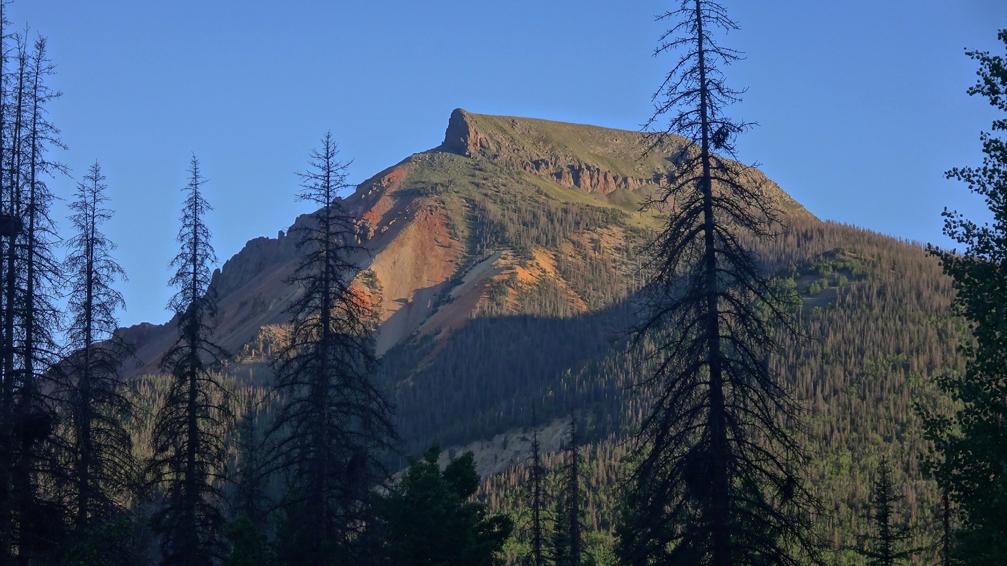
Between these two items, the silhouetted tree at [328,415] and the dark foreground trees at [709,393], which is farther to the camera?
the silhouetted tree at [328,415]

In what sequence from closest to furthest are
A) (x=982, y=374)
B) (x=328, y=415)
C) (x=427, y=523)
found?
(x=982, y=374) → (x=328, y=415) → (x=427, y=523)

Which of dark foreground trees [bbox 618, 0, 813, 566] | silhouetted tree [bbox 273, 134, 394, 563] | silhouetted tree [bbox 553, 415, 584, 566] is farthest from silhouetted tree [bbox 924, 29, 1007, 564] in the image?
silhouetted tree [bbox 553, 415, 584, 566]

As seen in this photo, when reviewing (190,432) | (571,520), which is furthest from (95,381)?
(571,520)

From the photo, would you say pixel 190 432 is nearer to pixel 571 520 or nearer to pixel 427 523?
pixel 427 523

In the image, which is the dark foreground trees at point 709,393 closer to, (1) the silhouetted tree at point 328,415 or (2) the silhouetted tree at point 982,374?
(2) the silhouetted tree at point 982,374

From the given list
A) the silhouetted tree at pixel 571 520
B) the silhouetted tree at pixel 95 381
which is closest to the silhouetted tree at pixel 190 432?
the silhouetted tree at pixel 95 381

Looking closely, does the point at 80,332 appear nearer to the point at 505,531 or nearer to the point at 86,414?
the point at 86,414

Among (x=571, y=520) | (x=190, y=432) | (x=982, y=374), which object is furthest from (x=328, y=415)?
(x=571, y=520)

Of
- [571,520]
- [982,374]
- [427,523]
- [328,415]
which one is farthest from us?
[571,520]

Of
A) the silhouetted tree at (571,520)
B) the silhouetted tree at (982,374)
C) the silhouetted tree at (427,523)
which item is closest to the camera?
the silhouetted tree at (982,374)

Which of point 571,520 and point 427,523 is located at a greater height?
point 571,520

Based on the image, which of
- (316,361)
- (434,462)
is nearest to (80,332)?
(316,361)

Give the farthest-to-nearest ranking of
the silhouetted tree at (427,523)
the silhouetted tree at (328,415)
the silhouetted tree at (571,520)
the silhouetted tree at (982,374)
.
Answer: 1. the silhouetted tree at (571,520)
2. the silhouetted tree at (427,523)
3. the silhouetted tree at (328,415)
4. the silhouetted tree at (982,374)

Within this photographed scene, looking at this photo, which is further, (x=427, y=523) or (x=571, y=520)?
(x=571, y=520)
